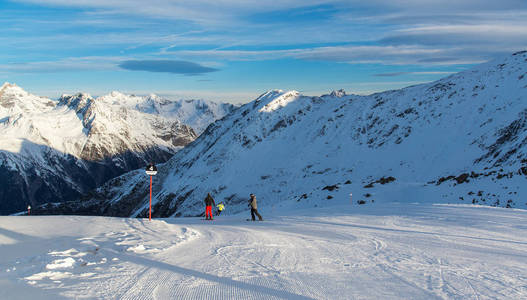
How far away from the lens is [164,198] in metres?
118

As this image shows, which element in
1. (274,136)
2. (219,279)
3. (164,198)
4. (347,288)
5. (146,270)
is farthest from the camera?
(164,198)

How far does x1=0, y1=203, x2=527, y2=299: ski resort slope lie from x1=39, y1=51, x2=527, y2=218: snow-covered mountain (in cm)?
1442

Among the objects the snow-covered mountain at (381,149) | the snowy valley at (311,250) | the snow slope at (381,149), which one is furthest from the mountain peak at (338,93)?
the snowy valley at (311,250)

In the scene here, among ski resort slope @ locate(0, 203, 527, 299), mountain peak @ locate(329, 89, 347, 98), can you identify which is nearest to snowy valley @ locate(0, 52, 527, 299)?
ski resort slope @ locate(0, 203, 527, 299)

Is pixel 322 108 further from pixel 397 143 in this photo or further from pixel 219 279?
pixel 219 279

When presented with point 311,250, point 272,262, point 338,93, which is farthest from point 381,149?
point 338,93

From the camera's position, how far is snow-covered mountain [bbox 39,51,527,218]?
3284 cm

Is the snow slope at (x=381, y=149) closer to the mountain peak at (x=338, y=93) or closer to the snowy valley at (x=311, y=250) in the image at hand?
the snowy valley at (x=311, y=250)

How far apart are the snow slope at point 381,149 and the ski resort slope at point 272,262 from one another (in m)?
14.0

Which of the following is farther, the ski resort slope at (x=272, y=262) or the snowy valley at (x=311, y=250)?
the snowy valley at (x=311, y=250)

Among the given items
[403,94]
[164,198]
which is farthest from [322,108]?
[164,198]

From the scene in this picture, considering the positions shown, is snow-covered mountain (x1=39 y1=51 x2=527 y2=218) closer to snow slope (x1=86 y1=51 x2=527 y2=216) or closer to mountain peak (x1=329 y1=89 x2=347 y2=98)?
snow slope (x1=86 y1=51 x2=527 y2=216)

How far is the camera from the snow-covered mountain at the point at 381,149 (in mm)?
32844

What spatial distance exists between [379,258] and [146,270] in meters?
5.00
